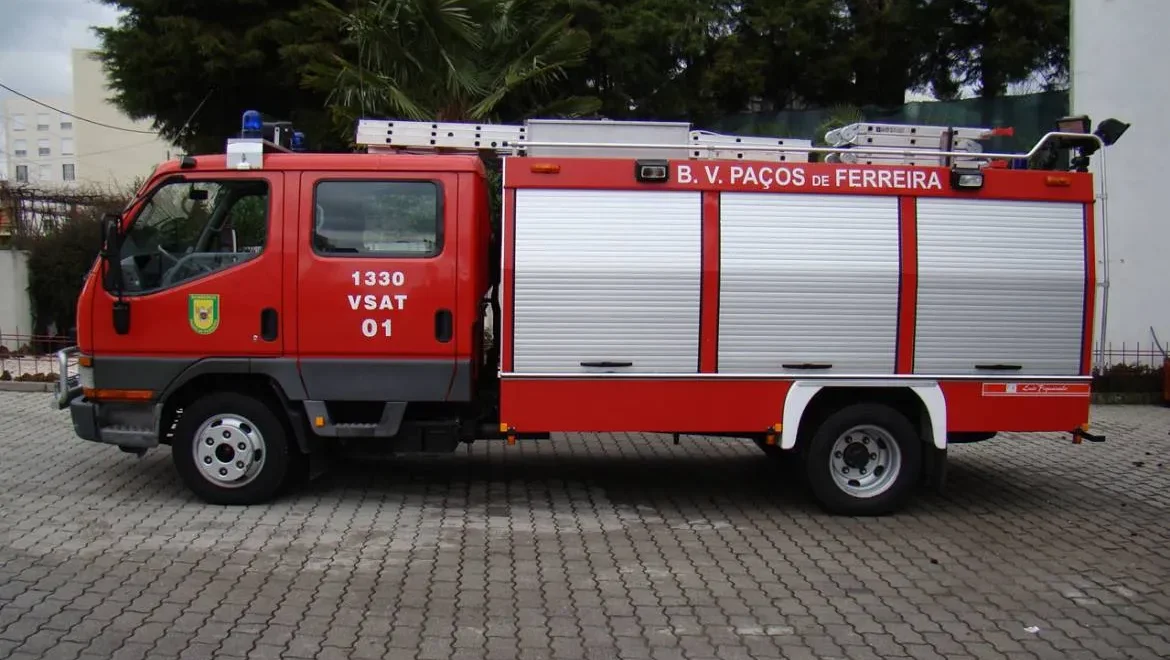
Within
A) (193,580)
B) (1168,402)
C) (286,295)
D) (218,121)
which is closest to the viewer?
(193,580)

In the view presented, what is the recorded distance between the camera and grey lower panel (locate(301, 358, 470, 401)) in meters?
6.79

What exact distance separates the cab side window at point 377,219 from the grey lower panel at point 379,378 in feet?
2.44

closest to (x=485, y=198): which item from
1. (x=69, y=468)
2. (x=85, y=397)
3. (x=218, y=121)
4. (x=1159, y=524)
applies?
(x=85, y=397)

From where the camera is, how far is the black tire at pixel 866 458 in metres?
6.95

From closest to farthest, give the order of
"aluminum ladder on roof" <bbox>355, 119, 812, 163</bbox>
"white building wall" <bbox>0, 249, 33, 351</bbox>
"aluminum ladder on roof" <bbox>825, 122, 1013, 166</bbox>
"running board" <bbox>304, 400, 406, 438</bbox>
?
1. "running board" <bbox>304, 400, 406, 438</bbox>
2. "aluminum ladder on roof" <bbox>355, 119, 812, 163</bbox>
3. "aluminum ladder on roof" <bbox>825, 122, 1013, 166</bbox>
4. "white building wall" <bbox>0, 249, 33, 351</bbox>

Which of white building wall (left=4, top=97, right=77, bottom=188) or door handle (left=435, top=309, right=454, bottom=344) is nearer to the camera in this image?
door handle (left=435, top=309, right=454, bottom=344)

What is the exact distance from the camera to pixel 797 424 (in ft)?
22.5

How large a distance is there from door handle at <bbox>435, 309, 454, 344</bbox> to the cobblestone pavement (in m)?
1.27

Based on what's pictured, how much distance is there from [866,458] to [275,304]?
4.25 metres

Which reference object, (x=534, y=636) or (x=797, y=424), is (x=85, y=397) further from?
(x=797, y=424)

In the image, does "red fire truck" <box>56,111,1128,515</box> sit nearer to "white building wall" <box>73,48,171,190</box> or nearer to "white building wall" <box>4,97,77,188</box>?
"white building wall" <box>73,48,171,190</box>

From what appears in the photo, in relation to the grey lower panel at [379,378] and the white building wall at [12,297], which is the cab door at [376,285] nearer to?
the grey lower panel at [379,378]

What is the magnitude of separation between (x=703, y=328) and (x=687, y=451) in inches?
118

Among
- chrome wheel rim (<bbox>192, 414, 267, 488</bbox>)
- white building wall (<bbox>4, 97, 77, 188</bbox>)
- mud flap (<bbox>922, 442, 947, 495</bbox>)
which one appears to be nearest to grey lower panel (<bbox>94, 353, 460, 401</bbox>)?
chrome wheel rim (<bbox>192, 414, 267, 488</bbox>)
